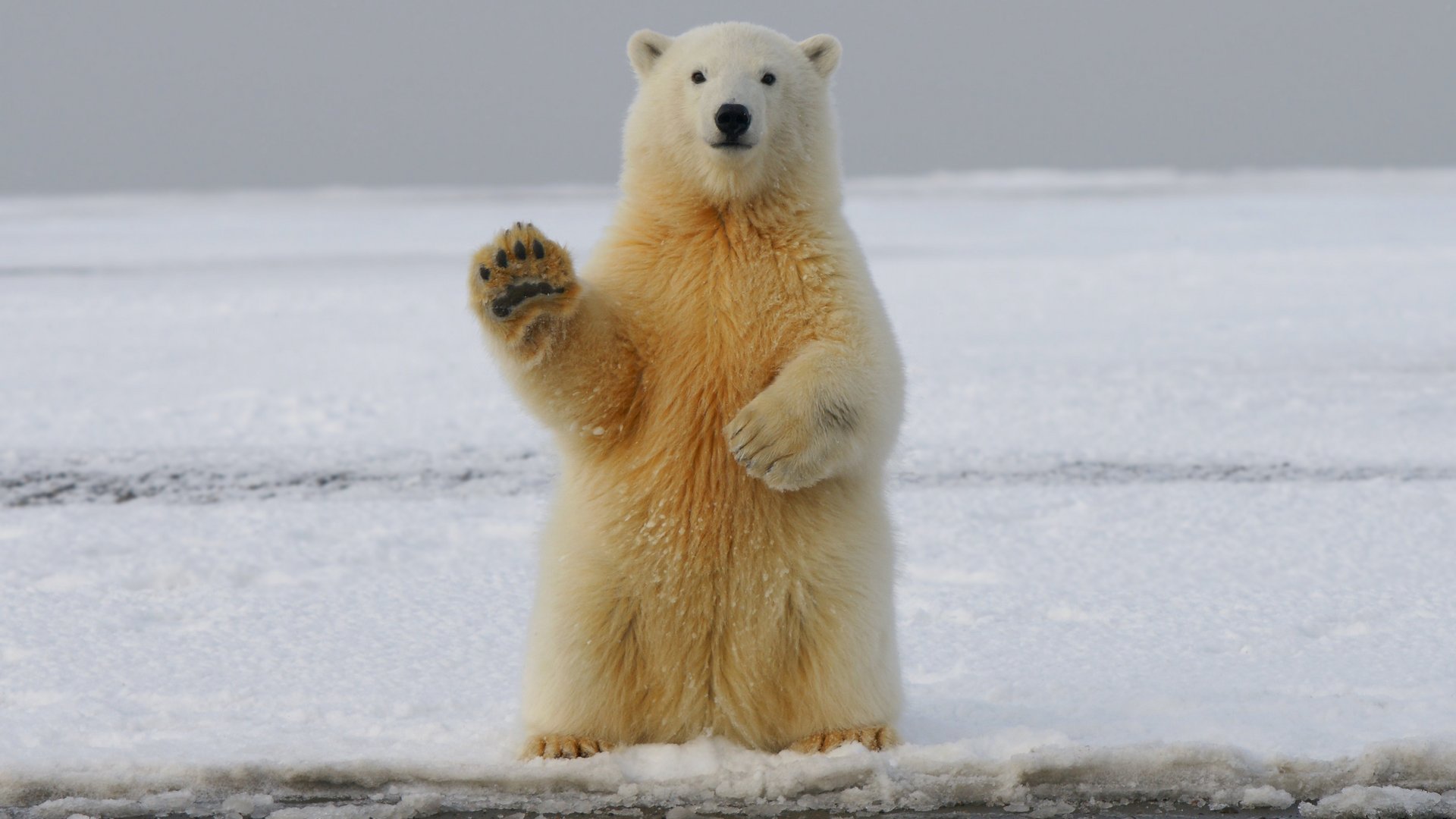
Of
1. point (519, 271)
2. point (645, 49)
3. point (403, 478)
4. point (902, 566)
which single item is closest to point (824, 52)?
point (645, 49)

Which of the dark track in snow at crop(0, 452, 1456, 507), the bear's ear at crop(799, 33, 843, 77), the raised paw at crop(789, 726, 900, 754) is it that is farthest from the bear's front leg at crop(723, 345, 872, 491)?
the dark track in snow at crop(0, 452, 1456, 507)

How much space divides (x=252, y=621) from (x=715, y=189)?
1.80 metres

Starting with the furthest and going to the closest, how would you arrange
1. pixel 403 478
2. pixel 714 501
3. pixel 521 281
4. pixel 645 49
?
1. pixel 403 478
2. pixel 645 49
3. pixel 714 501
4. pixel 521 281

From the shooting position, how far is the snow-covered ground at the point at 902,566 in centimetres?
258

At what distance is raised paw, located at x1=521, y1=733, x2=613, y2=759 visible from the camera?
2678 mm

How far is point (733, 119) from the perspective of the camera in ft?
8.82

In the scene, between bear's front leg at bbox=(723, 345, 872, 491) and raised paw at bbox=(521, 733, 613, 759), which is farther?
raised paw at bbox=(521, 733, 613, 759)

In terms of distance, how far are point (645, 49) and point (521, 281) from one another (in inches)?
30.4

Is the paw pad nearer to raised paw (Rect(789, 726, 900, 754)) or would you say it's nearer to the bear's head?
the bear's head

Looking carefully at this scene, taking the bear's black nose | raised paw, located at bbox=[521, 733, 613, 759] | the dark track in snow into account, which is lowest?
raised paw, located at bbox=[521, 733, 613, 759]

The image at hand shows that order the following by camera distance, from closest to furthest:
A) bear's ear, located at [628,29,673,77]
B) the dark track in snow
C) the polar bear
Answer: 1. the polar bear
2. bear's ear, located at [628,29,673,77]
3. the dark track in snow

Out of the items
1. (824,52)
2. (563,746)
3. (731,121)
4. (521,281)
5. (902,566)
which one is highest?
(824,52)

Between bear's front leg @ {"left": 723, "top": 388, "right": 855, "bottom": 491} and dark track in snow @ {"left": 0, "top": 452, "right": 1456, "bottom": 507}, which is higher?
dark track in snow @ {"left": 0, "top": 452, "right": 1456, "bottom": 507}

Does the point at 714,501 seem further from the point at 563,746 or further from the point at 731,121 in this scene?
the point at 731,121
